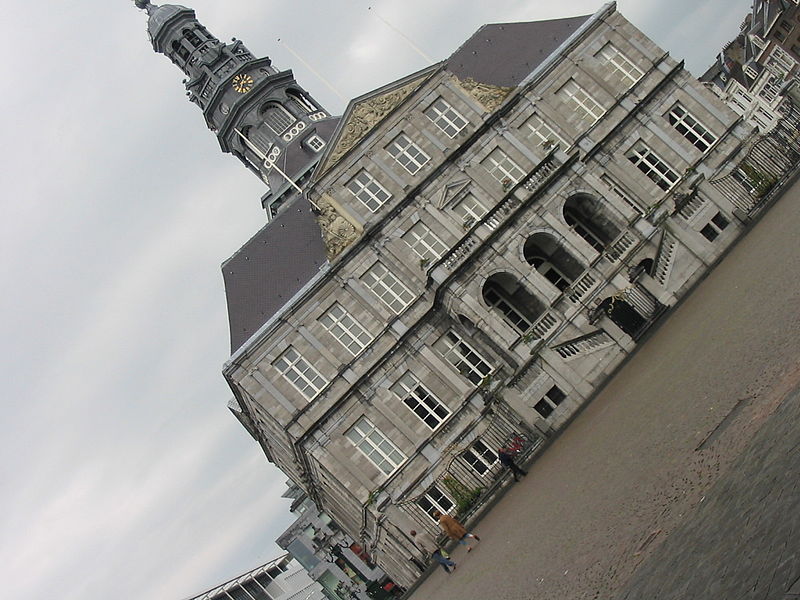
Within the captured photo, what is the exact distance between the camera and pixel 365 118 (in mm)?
43688

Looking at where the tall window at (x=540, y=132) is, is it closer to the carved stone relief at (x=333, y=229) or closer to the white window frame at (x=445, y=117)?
the white window frame at (x=445, y=117)

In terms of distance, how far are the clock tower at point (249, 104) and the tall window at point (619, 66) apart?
18.4m

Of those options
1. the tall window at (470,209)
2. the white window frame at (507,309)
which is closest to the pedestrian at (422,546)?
the white window frame at (507,309)

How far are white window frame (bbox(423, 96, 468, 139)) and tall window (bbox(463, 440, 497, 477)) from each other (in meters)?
16.8

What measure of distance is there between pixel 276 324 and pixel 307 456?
6.92 meters

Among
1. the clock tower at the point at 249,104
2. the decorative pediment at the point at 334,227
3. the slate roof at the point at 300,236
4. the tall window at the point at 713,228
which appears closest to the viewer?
the tall window at the point at 713,228

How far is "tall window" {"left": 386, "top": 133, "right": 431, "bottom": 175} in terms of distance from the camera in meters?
42.8

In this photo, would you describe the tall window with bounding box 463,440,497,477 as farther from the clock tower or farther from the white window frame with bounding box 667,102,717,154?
the clock tower

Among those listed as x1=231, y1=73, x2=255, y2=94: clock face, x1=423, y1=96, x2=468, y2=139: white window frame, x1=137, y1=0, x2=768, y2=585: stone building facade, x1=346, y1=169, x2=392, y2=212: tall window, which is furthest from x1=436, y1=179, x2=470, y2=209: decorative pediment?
x1=231, y1=73, x2=255, y2=94: clock face

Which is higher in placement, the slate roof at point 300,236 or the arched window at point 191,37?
the arched window at point 191,37

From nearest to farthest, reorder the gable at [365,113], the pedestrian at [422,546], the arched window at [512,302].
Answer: the pedestrian at [422,546] < the arched window at [512,302] < the gable at [365,113]

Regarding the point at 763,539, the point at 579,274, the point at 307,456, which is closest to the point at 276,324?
the point at 307,456

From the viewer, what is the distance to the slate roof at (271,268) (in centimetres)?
4275

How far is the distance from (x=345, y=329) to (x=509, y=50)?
63.3ft
